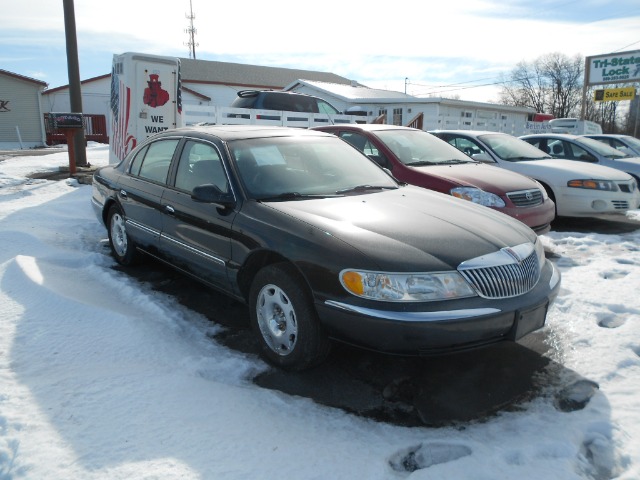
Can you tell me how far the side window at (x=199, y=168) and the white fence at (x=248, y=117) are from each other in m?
7.52

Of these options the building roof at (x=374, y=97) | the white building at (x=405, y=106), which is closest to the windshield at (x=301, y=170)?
the white building at (x=405, y=106)

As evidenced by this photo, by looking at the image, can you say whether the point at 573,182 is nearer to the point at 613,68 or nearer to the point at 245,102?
the point at 245,102

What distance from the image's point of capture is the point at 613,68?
25.2 meters

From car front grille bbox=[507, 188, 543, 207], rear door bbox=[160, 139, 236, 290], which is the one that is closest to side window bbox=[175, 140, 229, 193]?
rear door bbox=[160, 139, 236, 290]

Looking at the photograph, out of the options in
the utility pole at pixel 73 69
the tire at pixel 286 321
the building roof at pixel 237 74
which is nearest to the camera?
the tire at pixel 286 321

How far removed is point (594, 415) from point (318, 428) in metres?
1.49

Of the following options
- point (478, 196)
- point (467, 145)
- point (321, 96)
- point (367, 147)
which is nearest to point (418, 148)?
point (367, 147)

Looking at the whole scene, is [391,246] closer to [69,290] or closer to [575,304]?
[575,304]

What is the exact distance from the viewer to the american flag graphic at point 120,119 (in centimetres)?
955

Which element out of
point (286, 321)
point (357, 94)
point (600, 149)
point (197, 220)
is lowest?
point (286, 321)

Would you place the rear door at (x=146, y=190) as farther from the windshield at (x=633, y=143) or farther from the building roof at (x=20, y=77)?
the building roof at (x=20, y=77)

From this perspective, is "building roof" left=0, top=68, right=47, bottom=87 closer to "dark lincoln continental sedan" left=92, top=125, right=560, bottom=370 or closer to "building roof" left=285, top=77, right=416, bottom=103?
"building roof" left=285, top=77, right=416, bottom=103

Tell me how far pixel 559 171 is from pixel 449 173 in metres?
2.54

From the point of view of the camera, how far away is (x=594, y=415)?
2812 mm
